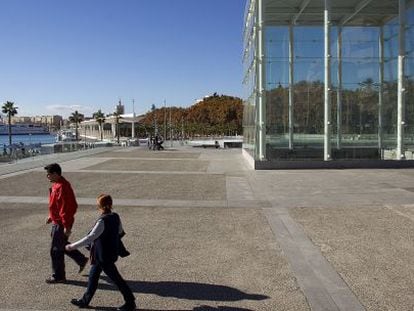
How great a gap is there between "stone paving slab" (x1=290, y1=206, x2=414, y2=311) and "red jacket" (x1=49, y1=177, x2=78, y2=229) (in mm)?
3528

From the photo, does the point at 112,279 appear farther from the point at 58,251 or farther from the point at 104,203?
the point at 58,251

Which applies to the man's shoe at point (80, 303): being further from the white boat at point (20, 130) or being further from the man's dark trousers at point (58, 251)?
the white boat at point (20, 130)

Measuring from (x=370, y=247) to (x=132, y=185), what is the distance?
1027 cm

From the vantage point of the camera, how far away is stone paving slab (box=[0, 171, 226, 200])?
14930 mm

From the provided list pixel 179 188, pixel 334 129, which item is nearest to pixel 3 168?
pixel 179 188

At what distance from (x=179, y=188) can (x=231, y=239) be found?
751 cm

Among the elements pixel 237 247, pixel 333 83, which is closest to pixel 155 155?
pixel 333 83

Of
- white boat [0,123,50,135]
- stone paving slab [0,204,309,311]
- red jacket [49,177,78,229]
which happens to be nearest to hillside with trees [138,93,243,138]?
white boat [0,123,50,135]

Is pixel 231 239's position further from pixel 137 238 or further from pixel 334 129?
pixel 334 129

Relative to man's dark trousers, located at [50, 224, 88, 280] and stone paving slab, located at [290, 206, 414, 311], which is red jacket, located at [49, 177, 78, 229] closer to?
man's dark trousers, located at [50, 224, 88, 280]

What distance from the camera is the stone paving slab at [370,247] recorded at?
6.03m

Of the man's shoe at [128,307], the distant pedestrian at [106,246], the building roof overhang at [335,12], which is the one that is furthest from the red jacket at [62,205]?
the building roof overhang at [335,12]

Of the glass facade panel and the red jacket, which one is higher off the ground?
the glass facade panel

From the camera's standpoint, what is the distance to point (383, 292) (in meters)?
6.04
